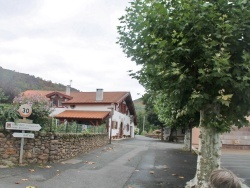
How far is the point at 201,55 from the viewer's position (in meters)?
7.73

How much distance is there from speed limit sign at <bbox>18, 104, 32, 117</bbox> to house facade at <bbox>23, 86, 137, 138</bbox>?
2168 centimetres

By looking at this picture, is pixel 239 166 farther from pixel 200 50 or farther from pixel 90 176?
pixel 200 50

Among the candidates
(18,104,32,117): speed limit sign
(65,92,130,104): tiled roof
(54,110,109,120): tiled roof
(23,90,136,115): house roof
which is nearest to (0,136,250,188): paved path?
(18,104,32,117): speed limit sign

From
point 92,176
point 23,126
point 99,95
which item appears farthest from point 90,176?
point 99,95

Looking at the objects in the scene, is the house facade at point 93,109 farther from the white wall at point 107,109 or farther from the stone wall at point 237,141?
the stone wall at point 237,141

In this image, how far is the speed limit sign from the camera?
1217 centimetres

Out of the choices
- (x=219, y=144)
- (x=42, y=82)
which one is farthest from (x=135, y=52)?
(x=42, y=82)

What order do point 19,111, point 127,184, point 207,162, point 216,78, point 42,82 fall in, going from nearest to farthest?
point 216,78 → point 207,162 → point 127,184 → point 19,111 → point 42,82

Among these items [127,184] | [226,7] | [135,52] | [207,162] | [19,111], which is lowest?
[127,184]

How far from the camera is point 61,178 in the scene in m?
10.0

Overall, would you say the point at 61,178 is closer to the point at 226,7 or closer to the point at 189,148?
the point at 226,7

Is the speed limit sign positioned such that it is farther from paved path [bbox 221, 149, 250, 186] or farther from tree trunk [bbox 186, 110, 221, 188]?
paved path [bbox 221, 149, 250, 186]

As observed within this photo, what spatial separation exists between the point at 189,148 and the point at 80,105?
17501mm

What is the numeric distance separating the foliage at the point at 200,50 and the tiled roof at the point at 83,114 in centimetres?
2599
